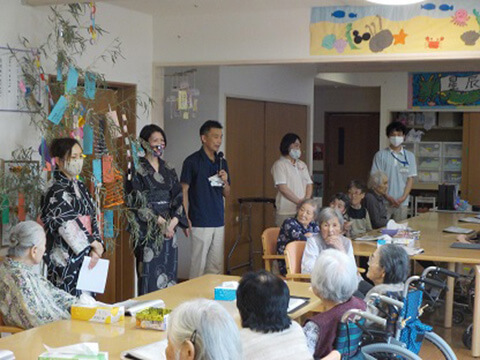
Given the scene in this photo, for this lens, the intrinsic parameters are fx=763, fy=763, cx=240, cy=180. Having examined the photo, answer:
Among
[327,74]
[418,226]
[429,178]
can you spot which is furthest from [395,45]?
[429,178]

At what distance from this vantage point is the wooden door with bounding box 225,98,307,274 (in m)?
7.89

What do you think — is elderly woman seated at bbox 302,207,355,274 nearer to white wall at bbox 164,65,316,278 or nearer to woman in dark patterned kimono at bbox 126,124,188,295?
woman in dark patterned kimono at bbox 126,124,188,295

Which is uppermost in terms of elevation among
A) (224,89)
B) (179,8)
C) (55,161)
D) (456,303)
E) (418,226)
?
(179,8)

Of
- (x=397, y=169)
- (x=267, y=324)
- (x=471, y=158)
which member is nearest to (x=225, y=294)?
(x=267, y=324)

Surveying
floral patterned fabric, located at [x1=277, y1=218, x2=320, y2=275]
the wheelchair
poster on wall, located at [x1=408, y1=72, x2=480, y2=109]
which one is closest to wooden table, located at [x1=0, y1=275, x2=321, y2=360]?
the wheelchair

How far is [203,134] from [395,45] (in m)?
1.71

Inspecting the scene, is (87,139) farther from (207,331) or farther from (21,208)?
(207,331)

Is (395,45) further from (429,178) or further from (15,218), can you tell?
(429,178)

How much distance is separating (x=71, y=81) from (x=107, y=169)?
650 millimetres

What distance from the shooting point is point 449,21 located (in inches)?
213

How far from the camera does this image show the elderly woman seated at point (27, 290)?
348cm

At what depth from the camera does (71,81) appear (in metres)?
5.02

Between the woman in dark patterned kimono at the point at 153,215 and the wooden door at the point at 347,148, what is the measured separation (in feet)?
23.0

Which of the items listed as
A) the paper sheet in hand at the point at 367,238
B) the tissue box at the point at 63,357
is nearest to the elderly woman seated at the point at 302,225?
the paper sheet in hand at the point at 367,238
